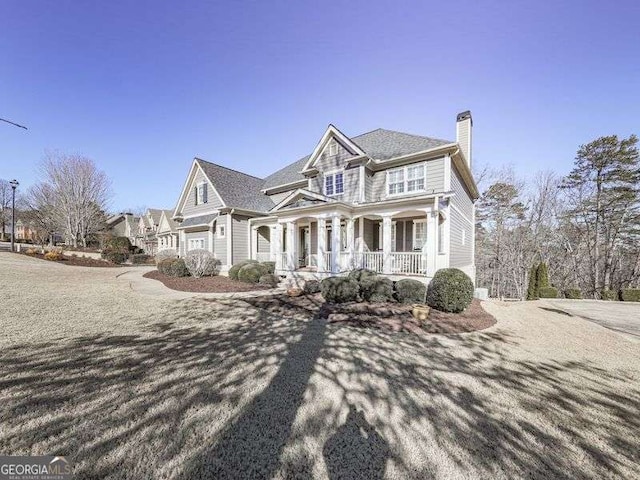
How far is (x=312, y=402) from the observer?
A: 334cm

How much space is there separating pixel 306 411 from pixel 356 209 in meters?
10.2

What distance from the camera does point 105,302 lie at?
8445 mm

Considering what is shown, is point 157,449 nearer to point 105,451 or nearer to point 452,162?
point 105,451

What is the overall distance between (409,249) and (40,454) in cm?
1314

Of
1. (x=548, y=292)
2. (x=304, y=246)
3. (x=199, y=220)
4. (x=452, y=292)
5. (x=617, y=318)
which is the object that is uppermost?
(x=199, y=220)

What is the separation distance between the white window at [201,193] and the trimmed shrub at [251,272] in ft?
26.0

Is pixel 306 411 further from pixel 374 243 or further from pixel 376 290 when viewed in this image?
pixel 374 243

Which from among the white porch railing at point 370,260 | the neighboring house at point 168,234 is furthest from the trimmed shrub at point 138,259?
the white porch railing at point 370,260

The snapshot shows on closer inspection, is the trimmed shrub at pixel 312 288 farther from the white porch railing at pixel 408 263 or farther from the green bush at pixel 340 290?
the white porch railing at pixel 408 263

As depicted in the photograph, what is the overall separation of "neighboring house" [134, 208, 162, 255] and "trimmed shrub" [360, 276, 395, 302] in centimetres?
3720

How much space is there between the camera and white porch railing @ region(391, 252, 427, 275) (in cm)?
1088

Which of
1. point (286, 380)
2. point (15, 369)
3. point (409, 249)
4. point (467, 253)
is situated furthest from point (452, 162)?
point (15, 369)

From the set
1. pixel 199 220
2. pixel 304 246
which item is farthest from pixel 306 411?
pixel 199 220

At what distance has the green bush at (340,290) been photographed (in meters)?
9.17
